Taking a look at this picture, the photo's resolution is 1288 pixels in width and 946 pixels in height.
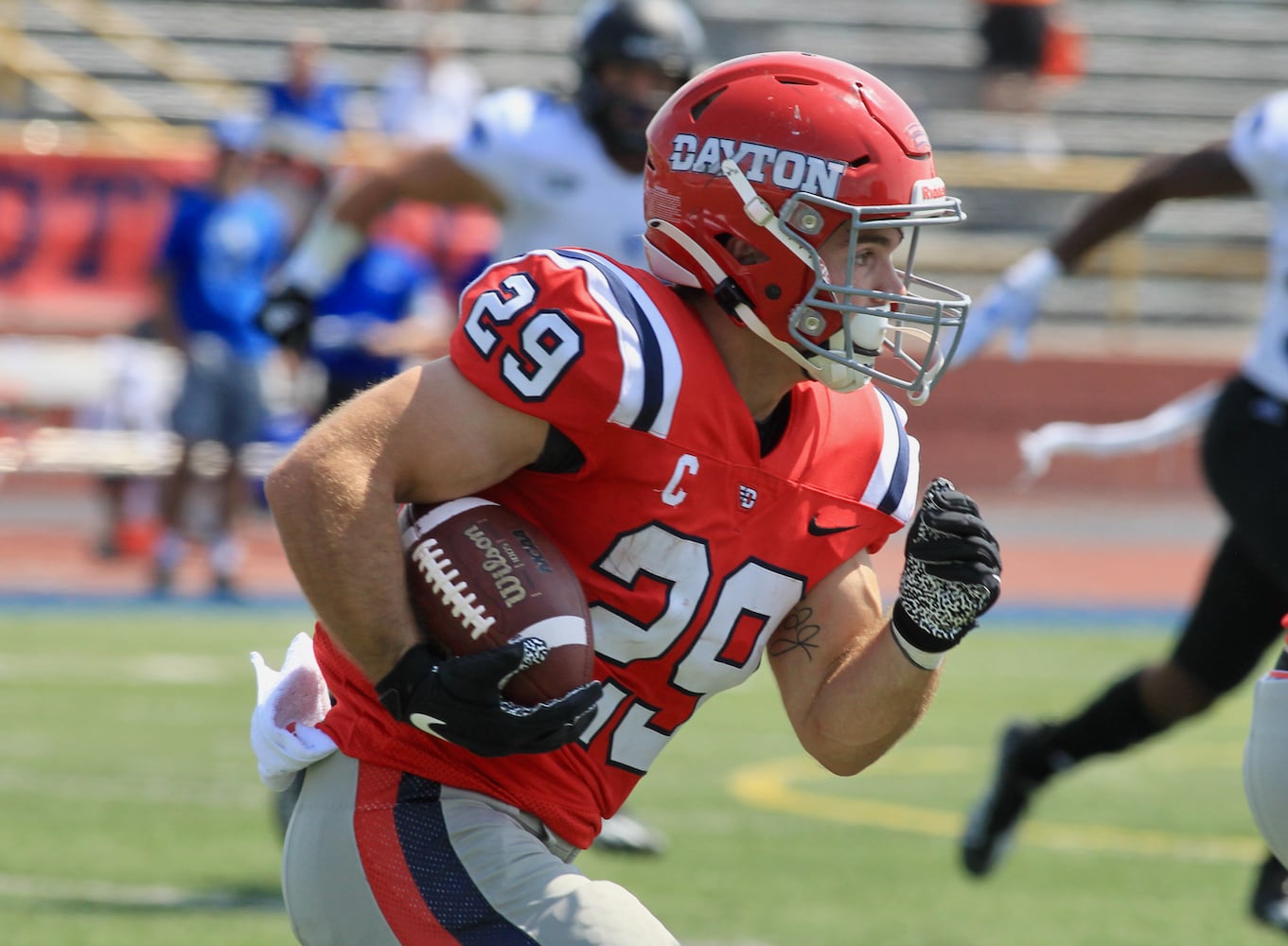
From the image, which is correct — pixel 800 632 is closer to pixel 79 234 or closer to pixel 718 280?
pixel 718 280

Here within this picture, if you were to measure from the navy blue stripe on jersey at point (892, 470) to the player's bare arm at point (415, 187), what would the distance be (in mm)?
2736

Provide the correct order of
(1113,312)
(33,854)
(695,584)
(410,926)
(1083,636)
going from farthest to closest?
(1113,312) → (1083,636) → (33,854) → (695,584) → (410,926)

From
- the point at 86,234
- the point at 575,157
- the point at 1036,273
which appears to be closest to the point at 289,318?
the point at 575,157

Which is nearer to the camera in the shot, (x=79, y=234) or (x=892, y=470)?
(x=892, y=470)

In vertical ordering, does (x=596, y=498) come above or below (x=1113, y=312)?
above

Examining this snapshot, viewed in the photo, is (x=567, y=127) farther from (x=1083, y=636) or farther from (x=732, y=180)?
(x=1083, y=636)

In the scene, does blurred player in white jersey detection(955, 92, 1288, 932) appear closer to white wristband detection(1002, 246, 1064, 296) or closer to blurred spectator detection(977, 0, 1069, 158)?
white wristband detection(1002, 246, 1064, 296)

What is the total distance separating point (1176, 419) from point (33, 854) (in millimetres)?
3257

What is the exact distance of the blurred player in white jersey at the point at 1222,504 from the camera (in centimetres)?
453

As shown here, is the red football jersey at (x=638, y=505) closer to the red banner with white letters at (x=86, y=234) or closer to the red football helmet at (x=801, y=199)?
the red football helmet at (x=801, y=199)

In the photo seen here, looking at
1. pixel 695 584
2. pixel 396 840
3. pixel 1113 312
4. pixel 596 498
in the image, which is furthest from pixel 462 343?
pixel 1113 312

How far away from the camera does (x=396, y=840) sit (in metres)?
2.60

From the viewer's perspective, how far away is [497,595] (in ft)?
8.39

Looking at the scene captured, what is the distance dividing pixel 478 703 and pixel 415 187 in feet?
10.8
